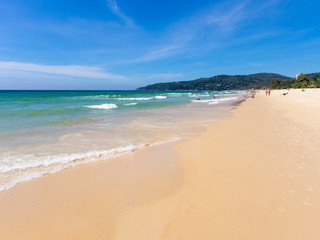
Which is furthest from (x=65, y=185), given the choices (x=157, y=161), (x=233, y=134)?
(x=233, y=134)

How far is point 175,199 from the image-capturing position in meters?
3.17

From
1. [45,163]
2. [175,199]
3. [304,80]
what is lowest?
[175,199]

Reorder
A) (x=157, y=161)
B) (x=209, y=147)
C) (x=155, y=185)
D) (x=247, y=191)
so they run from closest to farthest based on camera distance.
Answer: (x=247, y=191) → (x=155, y=185) → (x=157, y=161) → (x=209, y=147)

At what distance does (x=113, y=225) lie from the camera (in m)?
2.56

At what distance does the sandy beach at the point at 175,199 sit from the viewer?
8.03ft

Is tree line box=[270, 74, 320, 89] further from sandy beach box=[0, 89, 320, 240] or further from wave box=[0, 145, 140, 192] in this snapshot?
wave box=[0, 145, 140, 192]

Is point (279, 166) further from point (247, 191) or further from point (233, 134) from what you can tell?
point (233, 134)

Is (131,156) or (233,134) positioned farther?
A: (233,134)

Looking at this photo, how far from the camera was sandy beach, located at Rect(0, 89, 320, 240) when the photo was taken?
2.45 metres

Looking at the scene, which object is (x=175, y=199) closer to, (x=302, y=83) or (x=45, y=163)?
(x=45, y=163)

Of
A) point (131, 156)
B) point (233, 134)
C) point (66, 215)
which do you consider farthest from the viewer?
point (233, 134)

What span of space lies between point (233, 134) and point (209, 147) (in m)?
2.33

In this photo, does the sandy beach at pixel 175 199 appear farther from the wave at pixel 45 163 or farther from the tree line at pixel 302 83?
the tree line at pixel 302 83

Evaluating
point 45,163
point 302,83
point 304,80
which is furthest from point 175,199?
point 304,80
